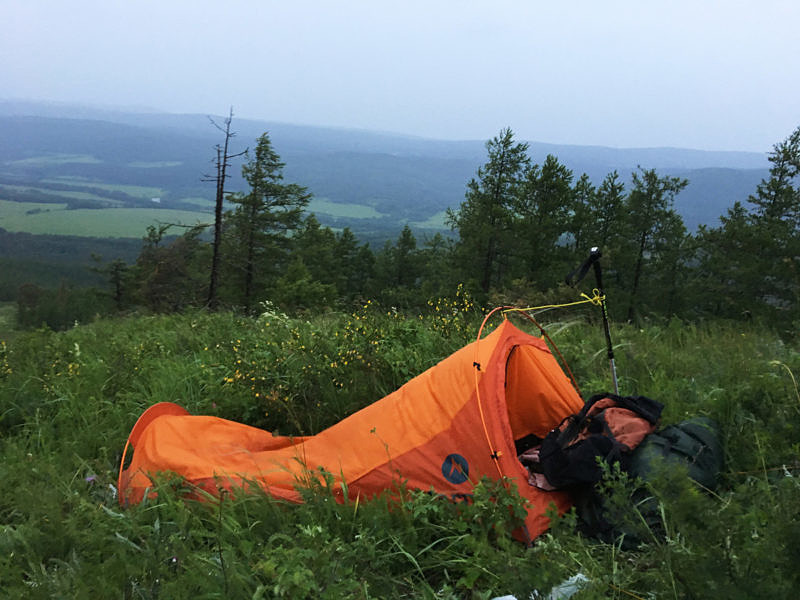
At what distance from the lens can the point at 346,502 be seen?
2.70m

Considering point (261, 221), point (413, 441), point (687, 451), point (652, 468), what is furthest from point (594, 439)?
point (261, 221)

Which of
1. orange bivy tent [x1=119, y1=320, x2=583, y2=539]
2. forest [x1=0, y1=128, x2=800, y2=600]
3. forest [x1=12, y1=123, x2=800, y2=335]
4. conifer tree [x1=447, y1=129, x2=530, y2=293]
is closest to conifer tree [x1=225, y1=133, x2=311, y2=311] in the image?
forest [x1=12, y1=123, x2=800, y2=335]

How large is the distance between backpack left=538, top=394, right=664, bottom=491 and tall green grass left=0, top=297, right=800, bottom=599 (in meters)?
0.16

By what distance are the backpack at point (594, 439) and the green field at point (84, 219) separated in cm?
13493

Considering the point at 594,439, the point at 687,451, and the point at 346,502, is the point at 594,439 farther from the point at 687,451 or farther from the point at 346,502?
the point at 346,502

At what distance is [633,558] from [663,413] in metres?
1.36

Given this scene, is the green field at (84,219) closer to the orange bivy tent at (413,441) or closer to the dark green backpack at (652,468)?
the orange bivy tent at (413,441)

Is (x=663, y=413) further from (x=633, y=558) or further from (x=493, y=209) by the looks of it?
(x=493, y=209)

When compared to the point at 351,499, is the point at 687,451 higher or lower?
higher

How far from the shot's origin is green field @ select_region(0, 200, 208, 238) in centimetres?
14188

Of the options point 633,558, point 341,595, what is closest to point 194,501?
point 341,595

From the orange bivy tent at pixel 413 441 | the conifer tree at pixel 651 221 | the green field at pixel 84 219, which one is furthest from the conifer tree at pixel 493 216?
the green field at pixel 84 219

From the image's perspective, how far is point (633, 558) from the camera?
2.44 meters

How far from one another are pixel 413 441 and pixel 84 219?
191 m
